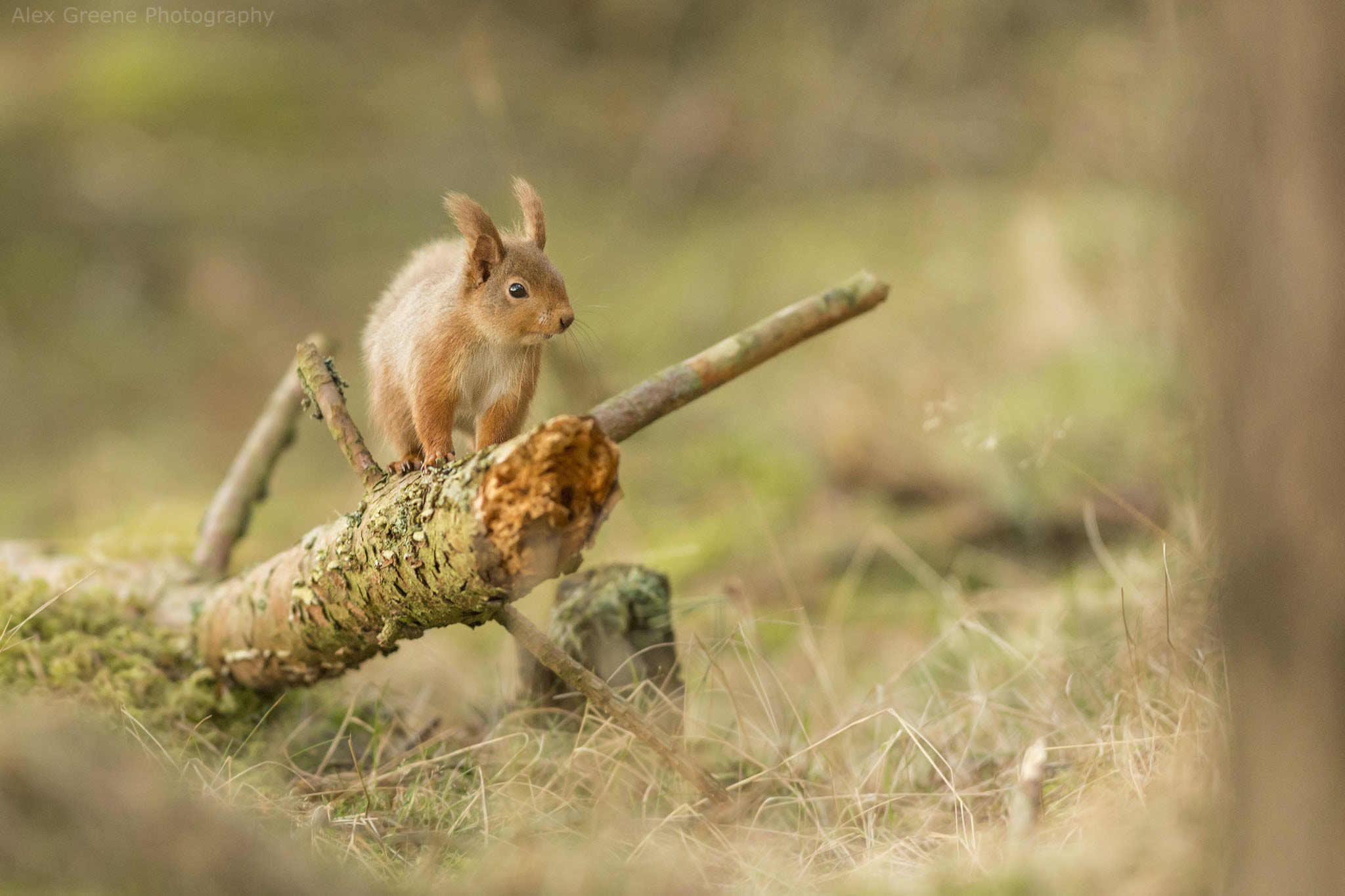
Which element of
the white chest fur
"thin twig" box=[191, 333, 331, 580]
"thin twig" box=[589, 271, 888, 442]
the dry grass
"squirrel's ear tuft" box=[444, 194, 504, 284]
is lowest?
the dry grass

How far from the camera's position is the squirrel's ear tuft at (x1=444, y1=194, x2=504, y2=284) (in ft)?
7.27

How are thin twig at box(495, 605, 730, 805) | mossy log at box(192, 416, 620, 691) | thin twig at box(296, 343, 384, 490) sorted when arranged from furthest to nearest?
1. thin twig at box(296, 343, 384, 490)
2. thin twig at box(495, 605, 730, 805)
3. mossy log at box(192, 416, 620, 691)

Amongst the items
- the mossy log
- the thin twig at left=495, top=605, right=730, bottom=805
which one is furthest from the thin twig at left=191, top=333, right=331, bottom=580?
the thin twig at left=495, top=605, right=730, bottom=805

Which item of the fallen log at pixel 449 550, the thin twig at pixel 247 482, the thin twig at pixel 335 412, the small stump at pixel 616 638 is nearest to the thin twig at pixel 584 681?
the fallen log at pixel 449 550

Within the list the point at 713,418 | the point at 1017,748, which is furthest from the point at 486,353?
the point at 713,418

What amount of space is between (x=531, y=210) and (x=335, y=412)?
635 millimetres

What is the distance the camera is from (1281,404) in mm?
1113

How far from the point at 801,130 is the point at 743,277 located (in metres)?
→ 2.17

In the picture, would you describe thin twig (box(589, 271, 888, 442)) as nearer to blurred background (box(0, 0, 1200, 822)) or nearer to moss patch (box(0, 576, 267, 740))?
blurred background (box(0, 0, 1200, 822))

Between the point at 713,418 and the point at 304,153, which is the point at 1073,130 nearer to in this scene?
the point at 713,418

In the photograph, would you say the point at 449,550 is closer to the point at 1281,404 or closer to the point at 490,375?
the point at 490,375

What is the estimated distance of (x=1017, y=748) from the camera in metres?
2.43

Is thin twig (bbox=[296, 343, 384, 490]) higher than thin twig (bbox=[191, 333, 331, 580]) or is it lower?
higher

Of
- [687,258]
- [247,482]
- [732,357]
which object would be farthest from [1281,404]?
[687,258]
